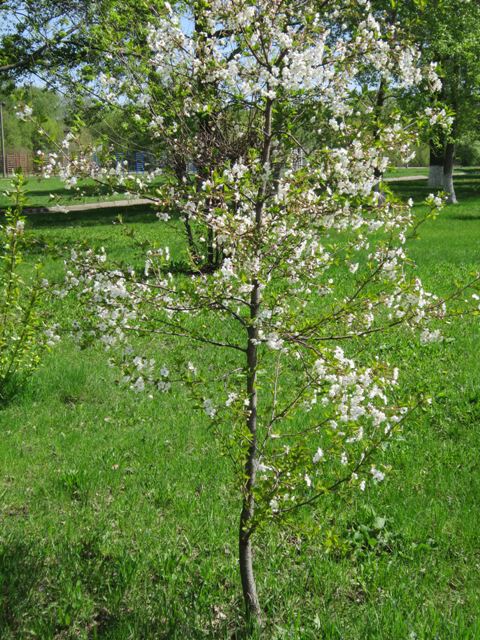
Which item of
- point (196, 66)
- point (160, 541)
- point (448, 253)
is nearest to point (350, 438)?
point (160, 541)

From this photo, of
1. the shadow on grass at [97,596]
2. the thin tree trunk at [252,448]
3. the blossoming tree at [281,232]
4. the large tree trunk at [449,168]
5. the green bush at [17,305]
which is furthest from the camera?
the large tree trunk at [449,168]

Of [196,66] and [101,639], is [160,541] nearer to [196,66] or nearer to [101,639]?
[101,639]

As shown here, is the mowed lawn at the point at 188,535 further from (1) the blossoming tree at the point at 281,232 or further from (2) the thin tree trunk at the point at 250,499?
(1) the blossoming tree at the point at 281,232

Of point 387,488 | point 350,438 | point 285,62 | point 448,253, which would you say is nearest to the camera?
point 350,438

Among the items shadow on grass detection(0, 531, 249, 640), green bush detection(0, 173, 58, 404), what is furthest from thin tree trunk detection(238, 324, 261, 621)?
green bush detection(0, 173, 58, 404)

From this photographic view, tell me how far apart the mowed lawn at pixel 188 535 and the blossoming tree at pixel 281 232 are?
0.29 meters

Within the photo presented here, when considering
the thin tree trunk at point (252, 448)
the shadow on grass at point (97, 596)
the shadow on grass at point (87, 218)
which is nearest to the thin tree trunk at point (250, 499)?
the thin tree trunk at point (252, 448)

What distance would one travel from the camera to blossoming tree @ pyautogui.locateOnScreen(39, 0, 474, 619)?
2977mm

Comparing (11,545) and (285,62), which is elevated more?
(285,62)

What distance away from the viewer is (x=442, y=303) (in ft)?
10.7

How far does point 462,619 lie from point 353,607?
57 centimetres

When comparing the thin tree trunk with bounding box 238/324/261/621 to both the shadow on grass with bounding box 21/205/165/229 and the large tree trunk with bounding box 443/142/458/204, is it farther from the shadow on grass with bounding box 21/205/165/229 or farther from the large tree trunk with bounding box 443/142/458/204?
the large tree trunk with bounding box 443/142/458/204

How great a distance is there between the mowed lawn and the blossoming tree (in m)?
0.29

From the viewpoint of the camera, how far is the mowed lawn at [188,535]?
3312 mm
